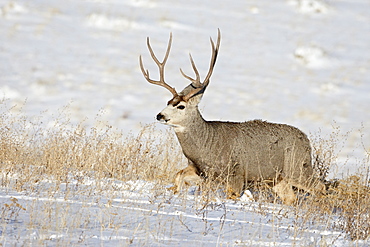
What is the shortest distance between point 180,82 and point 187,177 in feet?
27.0

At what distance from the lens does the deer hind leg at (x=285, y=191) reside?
26.3 ft

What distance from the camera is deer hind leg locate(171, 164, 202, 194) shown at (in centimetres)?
822

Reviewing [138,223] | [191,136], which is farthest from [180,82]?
[138,223]

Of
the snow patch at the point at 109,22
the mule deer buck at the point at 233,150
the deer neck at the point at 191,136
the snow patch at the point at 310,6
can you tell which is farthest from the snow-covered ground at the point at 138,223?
the snow patch at the point at 310,6

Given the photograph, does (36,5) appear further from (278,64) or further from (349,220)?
(349,220)

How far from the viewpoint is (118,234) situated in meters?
5.28

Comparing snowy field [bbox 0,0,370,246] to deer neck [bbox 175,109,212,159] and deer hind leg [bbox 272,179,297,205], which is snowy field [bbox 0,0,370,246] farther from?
deer neck [bbox 175,109,212,159]

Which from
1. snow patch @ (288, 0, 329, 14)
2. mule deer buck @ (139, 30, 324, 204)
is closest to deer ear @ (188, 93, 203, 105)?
mule deer buck @ (139, 30, 324, 204)

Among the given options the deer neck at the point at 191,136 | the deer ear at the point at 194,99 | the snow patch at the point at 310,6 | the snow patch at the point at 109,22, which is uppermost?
the snow patch at the point at 310,6

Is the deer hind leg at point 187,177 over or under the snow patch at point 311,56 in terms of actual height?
under

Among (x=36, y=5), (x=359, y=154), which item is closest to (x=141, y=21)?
(x=36, y=5)

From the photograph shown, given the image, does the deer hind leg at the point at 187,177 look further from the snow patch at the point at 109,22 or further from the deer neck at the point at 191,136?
the snow patch at the point at 109,22

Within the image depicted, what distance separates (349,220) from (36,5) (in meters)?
17.1

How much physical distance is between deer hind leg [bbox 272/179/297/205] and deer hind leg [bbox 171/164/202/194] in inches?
41.9
